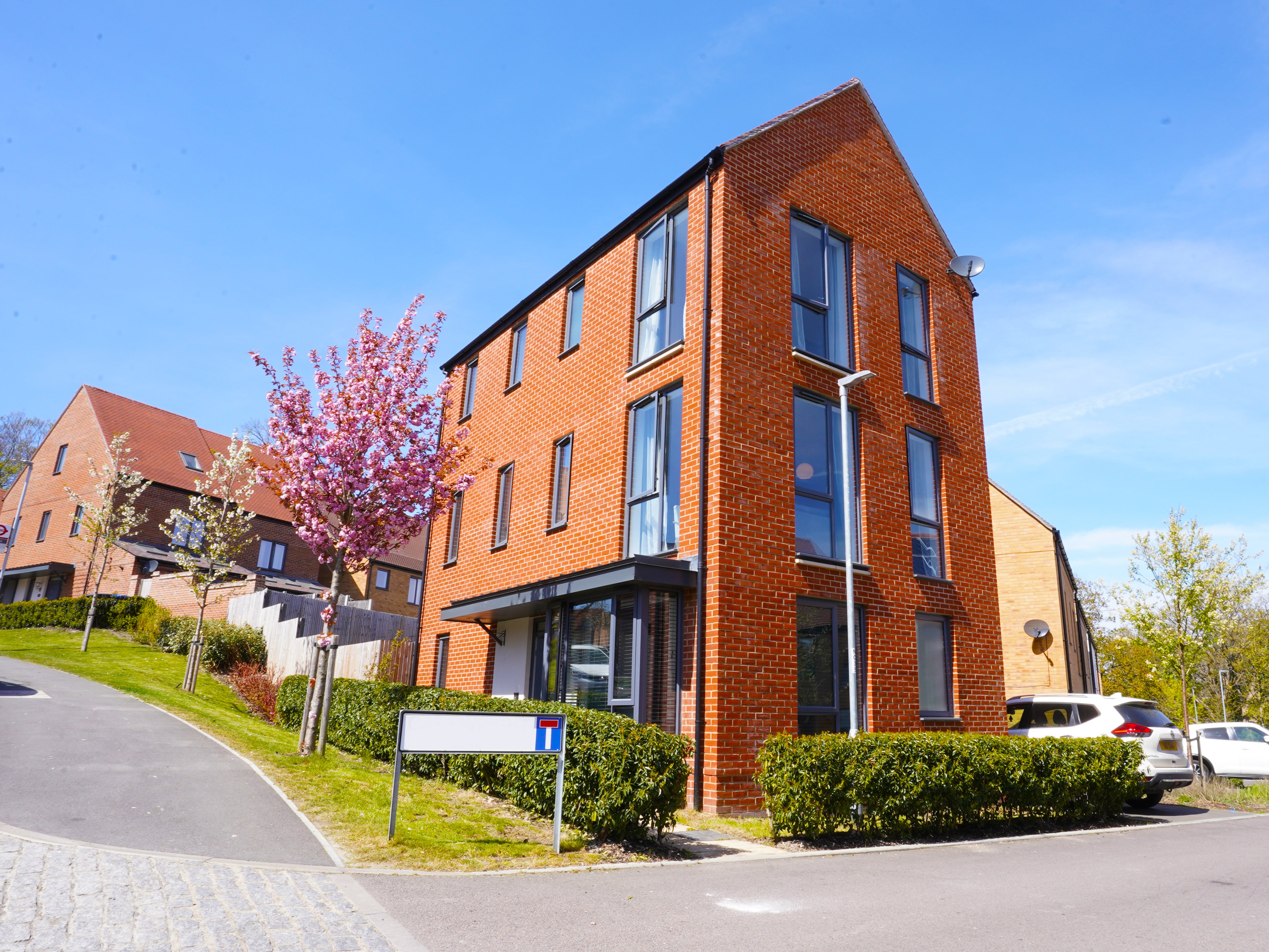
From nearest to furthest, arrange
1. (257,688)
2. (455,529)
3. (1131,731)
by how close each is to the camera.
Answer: (1131,731) < (455,529) < (257,688)

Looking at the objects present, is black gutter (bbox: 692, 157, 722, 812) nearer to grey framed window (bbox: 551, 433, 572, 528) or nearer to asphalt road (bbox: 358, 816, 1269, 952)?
asphalt road (bbox: 358, 816, 1269, 952)

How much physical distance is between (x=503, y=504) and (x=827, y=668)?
7711mm

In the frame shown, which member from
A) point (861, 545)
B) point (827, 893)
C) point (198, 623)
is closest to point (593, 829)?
point (827, 893)

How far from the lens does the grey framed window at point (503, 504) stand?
16.6 meters

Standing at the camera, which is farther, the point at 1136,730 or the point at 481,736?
the point at 1136,730

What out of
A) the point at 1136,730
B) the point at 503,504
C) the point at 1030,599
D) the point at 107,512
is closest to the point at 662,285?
the point at 503,504

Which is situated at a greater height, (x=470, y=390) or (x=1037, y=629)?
(x=470, y=390)

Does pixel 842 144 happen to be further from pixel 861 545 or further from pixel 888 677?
pixel 888 677

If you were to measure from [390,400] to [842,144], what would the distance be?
29.5 ft

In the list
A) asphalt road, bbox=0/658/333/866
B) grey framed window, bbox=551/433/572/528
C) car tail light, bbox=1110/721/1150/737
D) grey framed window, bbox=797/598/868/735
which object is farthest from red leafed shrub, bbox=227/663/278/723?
car tail light, bbox=1110/721/1150/737

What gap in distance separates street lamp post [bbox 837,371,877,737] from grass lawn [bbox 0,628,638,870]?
13.0 ft

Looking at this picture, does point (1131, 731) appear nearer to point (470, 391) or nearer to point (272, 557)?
point (470, 391)

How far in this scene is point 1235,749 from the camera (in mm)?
20156

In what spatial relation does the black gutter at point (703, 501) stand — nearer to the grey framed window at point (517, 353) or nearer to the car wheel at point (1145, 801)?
the grey framed window at point (517, 353)
